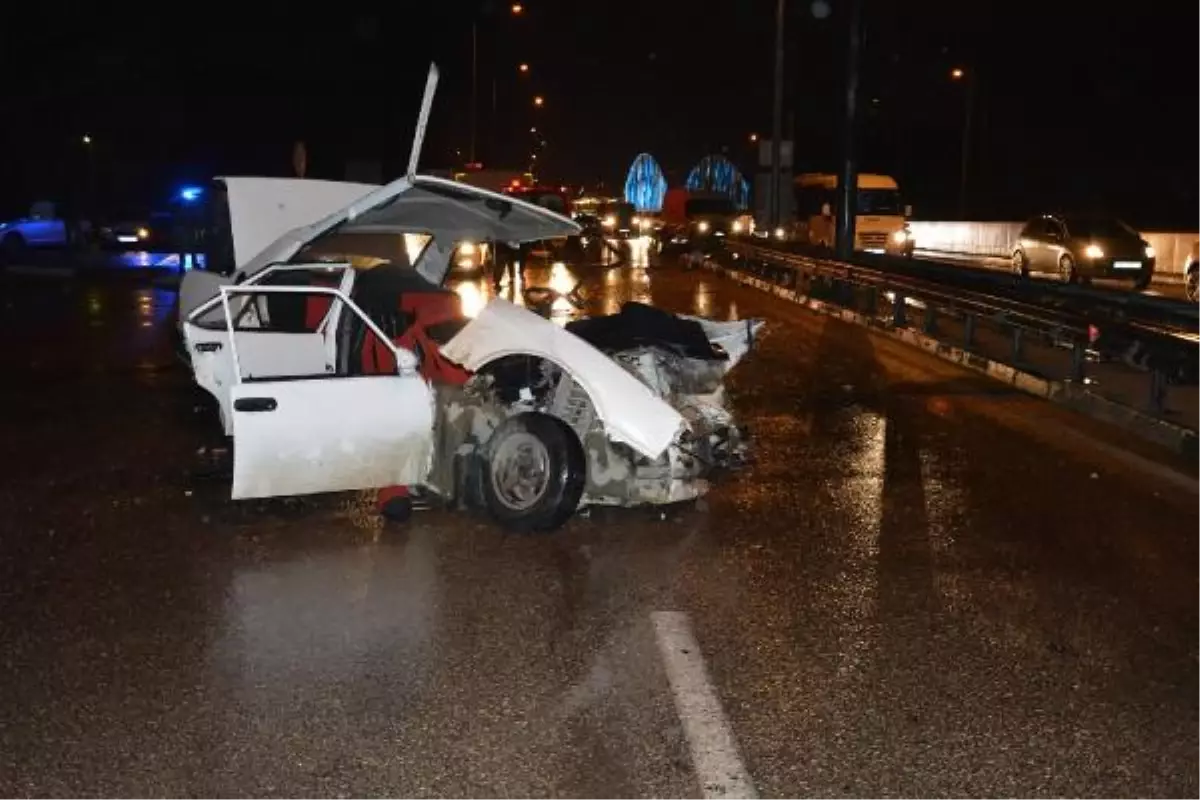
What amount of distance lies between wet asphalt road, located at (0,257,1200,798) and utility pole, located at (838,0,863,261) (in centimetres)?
1291

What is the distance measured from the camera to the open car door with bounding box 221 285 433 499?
6828 millimetres

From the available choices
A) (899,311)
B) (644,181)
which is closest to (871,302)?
(899,311)

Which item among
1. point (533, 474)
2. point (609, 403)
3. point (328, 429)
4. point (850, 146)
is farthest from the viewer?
point (850, 146)

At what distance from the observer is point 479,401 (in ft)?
24.3

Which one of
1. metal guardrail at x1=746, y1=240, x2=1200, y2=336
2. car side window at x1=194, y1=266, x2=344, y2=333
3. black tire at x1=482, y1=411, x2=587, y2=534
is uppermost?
car side window at x1=194, y1=266, x2=344, y2=333

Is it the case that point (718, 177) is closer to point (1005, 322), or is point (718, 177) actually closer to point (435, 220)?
point (1005, 322)

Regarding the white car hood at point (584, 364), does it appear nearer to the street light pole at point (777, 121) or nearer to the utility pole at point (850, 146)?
the utility pole at point (850, 146)

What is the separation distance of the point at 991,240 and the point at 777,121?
13.0m

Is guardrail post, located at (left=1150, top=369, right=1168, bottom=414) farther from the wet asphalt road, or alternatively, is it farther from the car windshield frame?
the car windshield frame

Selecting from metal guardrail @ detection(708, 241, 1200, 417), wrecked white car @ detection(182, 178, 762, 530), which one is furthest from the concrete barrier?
wrecked white car @ detection(182, 178, 762, 530)

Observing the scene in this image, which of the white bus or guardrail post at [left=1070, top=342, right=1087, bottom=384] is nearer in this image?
guardrail post at [left=1070, top=342, right=1087, bottom=384]

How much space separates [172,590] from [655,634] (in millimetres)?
2464

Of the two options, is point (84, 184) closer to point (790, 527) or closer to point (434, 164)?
point (434, 164)

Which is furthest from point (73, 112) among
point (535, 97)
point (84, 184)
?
point (535, 97)
